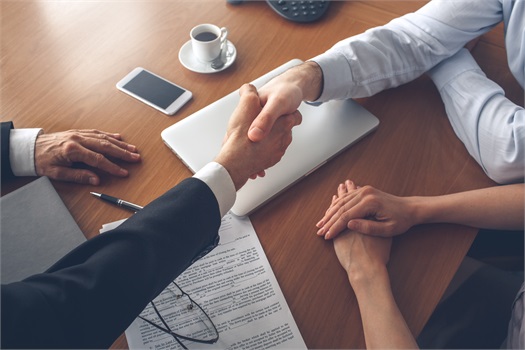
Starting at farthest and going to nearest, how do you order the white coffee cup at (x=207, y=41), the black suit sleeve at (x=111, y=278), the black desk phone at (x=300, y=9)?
the black desk phone at (x=300, y=9) → the white coffee cup at (x=207, y=41) → the black suit sleeve at (x=111, y=278)

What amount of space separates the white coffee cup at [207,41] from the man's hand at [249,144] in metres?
0.16

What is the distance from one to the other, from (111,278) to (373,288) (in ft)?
1.40

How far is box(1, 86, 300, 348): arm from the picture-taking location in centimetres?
56

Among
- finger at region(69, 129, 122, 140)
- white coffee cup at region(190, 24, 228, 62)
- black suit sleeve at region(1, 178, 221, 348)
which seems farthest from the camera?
white coffee cup at region(190, 24, 228, 62)

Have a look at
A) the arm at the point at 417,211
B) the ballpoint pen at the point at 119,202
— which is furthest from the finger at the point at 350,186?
the ballpoint pen at the point at 119,202

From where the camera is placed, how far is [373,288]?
2.46 feet

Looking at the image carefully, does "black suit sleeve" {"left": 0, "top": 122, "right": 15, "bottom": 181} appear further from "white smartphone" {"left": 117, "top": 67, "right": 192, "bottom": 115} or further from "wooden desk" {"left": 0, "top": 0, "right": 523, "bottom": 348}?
"white smartphone" {"left": 117, "top": 67, "right": 192, "bottom": 115}

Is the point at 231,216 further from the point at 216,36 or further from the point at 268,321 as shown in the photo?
the point at 216,36

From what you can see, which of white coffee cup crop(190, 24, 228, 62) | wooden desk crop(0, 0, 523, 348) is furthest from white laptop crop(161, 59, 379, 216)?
white coffee cup crop(190, 24, 228, 62)

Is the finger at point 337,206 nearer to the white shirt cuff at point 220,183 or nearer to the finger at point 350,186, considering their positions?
the finger at point 350,186

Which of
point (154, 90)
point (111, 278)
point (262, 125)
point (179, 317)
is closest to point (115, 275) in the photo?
point (111, 278)

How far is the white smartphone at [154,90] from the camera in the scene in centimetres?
99

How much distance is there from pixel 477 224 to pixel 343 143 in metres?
0.31

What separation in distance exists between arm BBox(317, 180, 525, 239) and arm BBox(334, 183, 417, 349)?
0.08ft
